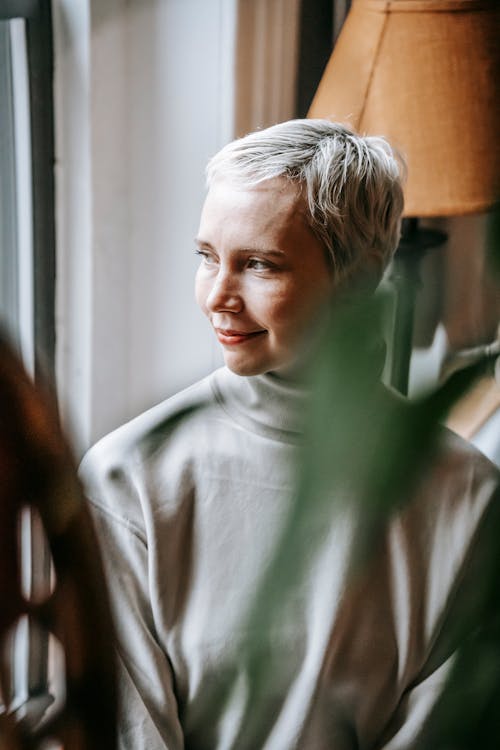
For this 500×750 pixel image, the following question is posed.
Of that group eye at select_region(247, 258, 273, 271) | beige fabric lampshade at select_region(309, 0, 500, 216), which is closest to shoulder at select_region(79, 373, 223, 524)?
eye at select_region(247, 258, 273, 271)

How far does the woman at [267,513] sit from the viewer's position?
0.76 m

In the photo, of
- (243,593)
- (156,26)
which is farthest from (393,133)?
(243,593)

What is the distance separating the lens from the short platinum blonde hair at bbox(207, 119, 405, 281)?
29.4 inches

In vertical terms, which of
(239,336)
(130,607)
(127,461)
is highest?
(239,336)

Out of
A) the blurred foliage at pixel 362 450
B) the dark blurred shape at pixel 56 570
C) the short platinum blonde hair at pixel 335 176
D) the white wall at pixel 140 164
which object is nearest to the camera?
the blurred foliage at pixel 362 450

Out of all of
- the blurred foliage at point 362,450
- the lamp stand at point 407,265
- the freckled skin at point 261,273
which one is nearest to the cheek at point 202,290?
the freckled skin at point 261,273

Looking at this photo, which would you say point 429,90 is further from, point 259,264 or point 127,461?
point 127,461

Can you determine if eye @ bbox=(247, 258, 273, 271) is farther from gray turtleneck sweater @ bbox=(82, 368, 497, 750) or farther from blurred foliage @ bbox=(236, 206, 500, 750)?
blurred foliage @ bbox=(236, 206, 500, 750)

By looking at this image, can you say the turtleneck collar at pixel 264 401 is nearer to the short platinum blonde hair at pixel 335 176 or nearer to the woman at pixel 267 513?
the woman at pixel 267 513

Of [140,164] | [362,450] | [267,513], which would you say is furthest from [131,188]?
[362,450]

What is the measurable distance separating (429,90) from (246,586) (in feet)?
1.47

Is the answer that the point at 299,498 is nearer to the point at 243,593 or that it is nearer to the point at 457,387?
the point at 457,387

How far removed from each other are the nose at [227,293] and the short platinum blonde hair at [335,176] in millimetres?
74

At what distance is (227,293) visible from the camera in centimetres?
78
